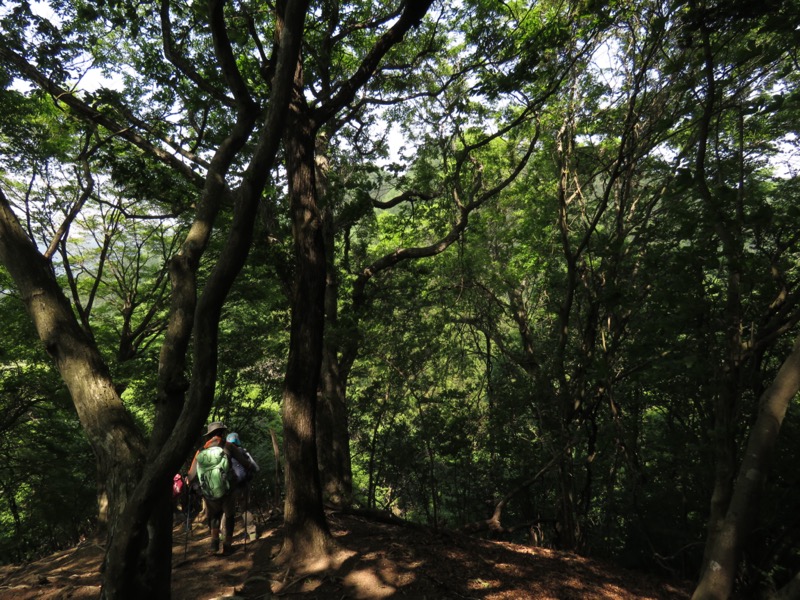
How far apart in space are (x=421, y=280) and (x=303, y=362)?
20.7 feet

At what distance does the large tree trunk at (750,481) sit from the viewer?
2818 millimetres

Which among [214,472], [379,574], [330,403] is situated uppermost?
[330,403]

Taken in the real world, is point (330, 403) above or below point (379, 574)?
above

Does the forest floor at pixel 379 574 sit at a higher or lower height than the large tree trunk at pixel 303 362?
lower

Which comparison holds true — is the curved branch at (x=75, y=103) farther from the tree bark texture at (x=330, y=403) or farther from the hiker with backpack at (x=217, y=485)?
the hiker with backpack at (x=217, y=485)

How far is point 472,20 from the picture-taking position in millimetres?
7020

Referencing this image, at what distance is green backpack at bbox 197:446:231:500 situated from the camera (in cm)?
520

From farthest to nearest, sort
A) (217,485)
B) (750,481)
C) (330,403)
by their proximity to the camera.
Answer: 1. (330,403)
2. (217,485)
3. (750,481)

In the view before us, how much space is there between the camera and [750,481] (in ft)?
9.45

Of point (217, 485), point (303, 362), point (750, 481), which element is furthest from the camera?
point (217, 485)

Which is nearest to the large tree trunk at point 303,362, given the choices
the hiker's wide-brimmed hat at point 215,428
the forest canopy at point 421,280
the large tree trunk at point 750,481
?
the forest canopy at point 421,280

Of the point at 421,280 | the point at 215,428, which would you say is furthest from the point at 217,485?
A: the point at 421,280

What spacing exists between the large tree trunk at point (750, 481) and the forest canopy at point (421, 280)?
19 millimetres

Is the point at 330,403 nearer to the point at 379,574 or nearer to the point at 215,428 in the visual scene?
the point at 215,428
